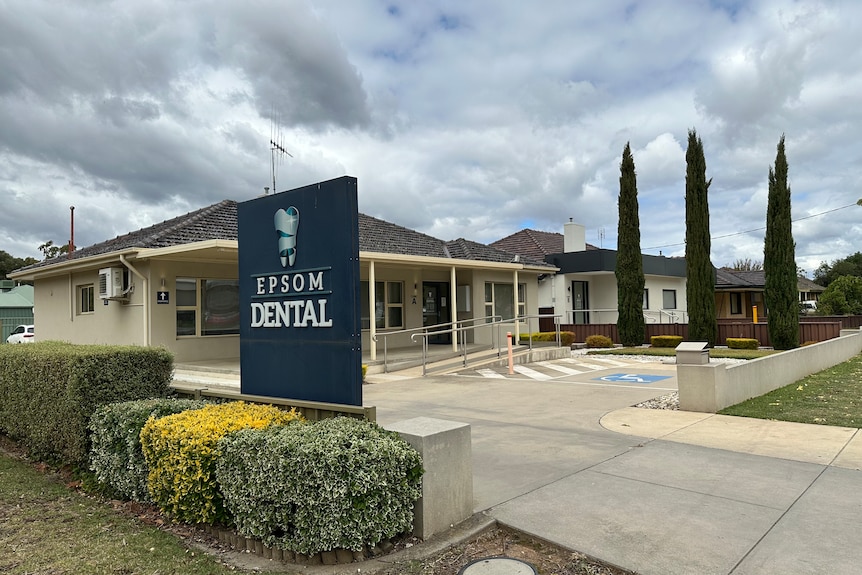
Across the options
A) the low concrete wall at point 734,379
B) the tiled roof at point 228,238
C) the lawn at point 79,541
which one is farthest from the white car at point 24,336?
the low concrete wall at point 734,379

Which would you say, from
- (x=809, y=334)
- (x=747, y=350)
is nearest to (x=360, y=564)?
(x=747, y=350)

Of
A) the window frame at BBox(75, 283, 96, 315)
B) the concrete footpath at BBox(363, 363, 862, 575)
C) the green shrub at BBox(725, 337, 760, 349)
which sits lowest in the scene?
the concrete footpath at BBox(363, 363, 862, 575)

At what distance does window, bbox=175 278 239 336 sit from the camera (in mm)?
14156

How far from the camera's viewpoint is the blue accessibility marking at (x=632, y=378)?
1209 centimetres

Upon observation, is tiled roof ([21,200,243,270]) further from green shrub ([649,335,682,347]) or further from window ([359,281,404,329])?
green shrub ([649,335,682,347])

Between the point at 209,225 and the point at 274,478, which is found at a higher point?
the point at 209,225

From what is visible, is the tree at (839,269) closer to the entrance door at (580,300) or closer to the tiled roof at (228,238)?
the entrance door at (580,300)

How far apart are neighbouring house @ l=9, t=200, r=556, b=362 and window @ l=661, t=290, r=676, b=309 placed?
10749 mm

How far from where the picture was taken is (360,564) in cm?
365

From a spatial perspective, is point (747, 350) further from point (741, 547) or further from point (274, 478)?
point (274, 478)

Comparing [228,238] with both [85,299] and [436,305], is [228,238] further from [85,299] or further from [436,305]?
[436,305]

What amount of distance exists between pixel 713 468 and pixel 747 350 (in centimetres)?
1545

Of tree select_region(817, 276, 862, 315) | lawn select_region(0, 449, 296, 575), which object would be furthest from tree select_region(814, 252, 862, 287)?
lawn select_region(0, 449, 296, 575)

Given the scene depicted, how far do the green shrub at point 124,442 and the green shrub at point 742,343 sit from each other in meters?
18.9
